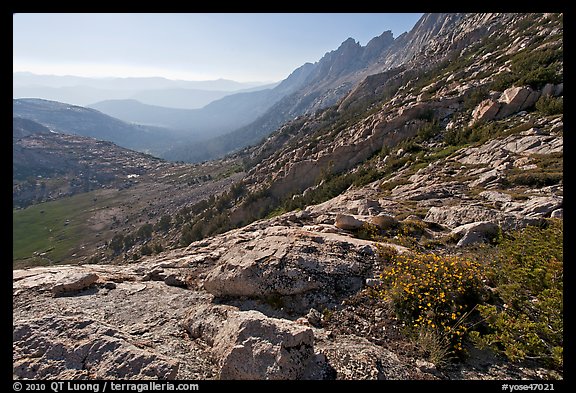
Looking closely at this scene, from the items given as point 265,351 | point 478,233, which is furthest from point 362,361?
point 478,233

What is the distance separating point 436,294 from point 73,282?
28.0 ft

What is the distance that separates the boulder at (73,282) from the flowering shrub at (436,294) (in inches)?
290

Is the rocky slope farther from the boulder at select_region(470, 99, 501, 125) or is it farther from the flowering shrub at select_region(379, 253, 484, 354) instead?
the boulder at select_region(470, 99, 501, 125)

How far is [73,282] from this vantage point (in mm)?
7223

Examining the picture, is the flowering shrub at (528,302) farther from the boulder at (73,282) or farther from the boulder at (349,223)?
the boulder at (73,282)

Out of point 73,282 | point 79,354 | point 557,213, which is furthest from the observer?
point 557,213

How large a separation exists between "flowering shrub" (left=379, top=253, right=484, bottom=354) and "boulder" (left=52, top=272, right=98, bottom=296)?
7.37 metres

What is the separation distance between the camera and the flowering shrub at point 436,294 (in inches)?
196

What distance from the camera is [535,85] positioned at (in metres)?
28.0

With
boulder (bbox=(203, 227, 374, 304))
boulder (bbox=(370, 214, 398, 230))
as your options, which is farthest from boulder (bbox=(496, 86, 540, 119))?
boulder (bbox=(203, 227, 374, 304))

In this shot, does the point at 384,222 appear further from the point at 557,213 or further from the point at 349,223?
the point at 557,213

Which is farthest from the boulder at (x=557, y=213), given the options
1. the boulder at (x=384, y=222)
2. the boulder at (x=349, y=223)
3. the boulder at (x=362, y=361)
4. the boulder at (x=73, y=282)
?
the boulder at (x=73, y=282)

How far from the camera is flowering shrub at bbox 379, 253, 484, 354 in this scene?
4.97 meters

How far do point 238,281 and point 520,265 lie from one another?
6.33m
